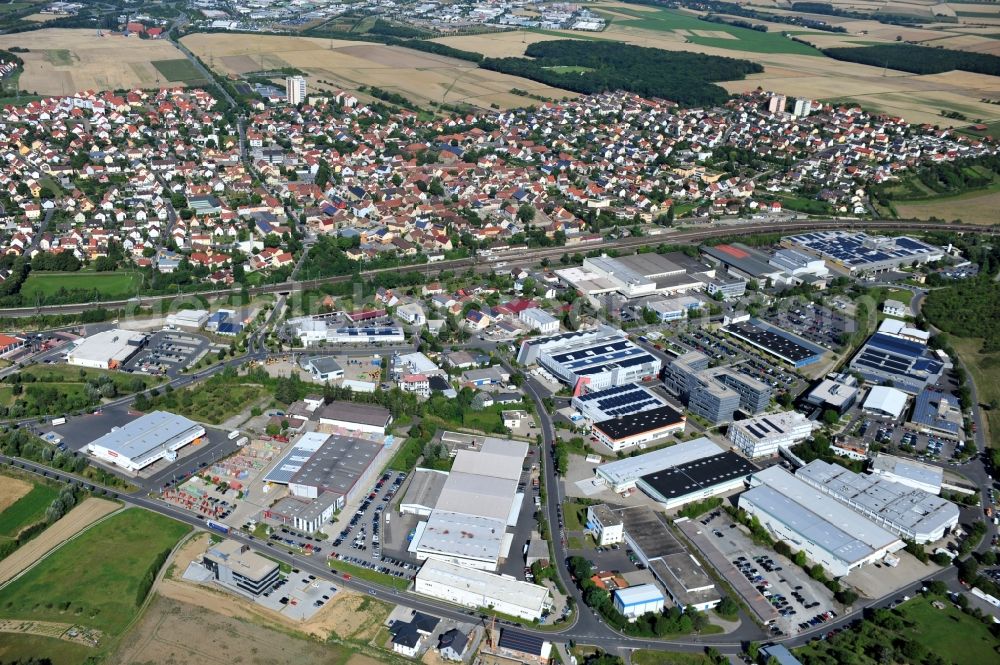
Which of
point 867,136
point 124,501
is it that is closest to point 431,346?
point 124,501

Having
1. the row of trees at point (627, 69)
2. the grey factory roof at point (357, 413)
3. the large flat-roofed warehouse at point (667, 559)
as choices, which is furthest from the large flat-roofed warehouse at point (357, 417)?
the row of trees at point (627, 69)

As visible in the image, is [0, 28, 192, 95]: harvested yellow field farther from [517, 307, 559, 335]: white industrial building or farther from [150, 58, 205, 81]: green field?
[517, 307, 559, 335]: white industrial building

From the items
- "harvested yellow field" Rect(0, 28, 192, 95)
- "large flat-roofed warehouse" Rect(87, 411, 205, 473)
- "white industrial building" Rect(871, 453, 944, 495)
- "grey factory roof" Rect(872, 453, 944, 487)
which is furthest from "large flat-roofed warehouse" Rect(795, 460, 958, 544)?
"harvested yellow field" Rect(0, 28, 192, 95)

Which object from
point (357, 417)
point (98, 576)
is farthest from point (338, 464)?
point (98, 576)

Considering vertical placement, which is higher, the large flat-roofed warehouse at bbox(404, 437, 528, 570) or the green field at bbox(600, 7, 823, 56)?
the green field at bbox(600, 7, 823, 56)

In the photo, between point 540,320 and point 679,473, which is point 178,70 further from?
point 679,473

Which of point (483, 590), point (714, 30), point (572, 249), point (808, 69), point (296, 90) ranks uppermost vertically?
point (714, 30)

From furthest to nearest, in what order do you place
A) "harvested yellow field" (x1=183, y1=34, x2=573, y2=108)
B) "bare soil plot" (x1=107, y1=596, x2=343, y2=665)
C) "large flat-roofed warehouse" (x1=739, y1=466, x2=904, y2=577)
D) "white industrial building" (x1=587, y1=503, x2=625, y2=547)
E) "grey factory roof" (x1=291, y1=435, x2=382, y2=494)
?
"harvested yellow field" (x1=183, y1=34, x2=573, y2=108) < "grey factory roof" (x1=291, y1=435, x2=382, y2=494) < "white industrial building" (x1=587, y1=503, x2=625, y2=547) < "large flat-roofed warehouse" (x1=739, y1=466, x2=904, y2=577) < "bare soil plot" (x1=107, y1=596, x2=343, y2=665)
